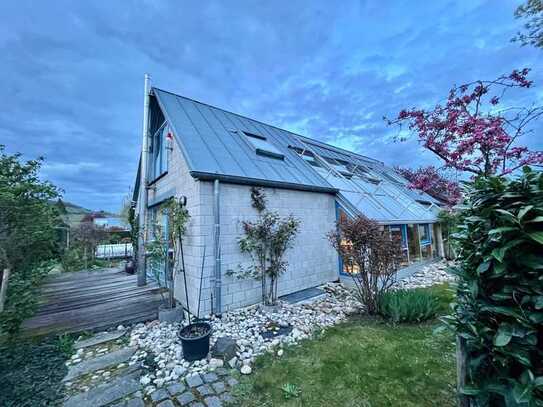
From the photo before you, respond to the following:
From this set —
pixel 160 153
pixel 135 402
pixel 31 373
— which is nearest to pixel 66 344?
pixel 31 373

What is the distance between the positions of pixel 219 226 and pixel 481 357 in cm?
455

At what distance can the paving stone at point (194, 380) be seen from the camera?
2.98m

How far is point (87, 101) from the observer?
1091 cm

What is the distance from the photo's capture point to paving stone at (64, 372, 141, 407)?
8.89 feet

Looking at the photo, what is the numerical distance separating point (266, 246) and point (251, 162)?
2561mm

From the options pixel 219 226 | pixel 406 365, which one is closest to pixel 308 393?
pixel 406 365

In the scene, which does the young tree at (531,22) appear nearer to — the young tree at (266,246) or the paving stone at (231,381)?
the young tree at (266,246)

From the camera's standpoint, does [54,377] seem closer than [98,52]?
Yes

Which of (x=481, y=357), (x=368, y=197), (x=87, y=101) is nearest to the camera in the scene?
(x=481, y=357)

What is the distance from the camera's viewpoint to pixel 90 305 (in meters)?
5.61

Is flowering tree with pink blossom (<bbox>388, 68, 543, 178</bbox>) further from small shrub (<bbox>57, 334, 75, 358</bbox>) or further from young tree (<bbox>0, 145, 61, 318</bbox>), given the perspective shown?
young tree (<bbox>0, 145, 61, 318</bbox>)

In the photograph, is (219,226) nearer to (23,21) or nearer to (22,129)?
(23,21)

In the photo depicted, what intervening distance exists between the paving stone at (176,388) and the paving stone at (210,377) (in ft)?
0.95

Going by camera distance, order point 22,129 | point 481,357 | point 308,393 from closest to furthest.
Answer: point 481,357
point 308,393
point 22,129
